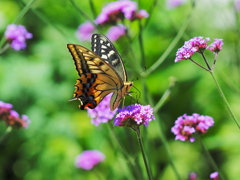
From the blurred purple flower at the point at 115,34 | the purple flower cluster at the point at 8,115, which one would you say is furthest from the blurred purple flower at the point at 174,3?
the purple flower cluster at the point at 8,115

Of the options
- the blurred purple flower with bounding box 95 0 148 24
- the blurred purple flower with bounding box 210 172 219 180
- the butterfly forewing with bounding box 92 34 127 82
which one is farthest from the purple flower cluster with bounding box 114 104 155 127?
the blurred purple flower with bounding box 95 0 148 24

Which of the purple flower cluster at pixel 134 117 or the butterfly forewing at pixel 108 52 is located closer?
the purple flower cluster at pixel 134 117

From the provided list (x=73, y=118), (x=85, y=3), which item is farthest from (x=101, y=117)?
(x=85, y=3)

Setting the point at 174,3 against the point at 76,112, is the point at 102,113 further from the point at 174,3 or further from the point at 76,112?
the point at 76,112

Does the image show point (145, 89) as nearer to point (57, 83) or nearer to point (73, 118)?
A: point (73, 118)

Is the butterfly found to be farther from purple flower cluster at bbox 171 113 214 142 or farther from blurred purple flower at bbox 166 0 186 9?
blurred purple flower at bbox 166 0 186 9

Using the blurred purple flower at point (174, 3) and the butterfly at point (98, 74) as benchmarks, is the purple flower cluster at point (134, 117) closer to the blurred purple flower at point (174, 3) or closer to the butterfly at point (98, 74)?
the butterfly at point (98, 74)

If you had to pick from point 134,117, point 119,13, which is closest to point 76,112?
point 119,13

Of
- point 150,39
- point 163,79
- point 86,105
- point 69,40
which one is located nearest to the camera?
point 86,105
